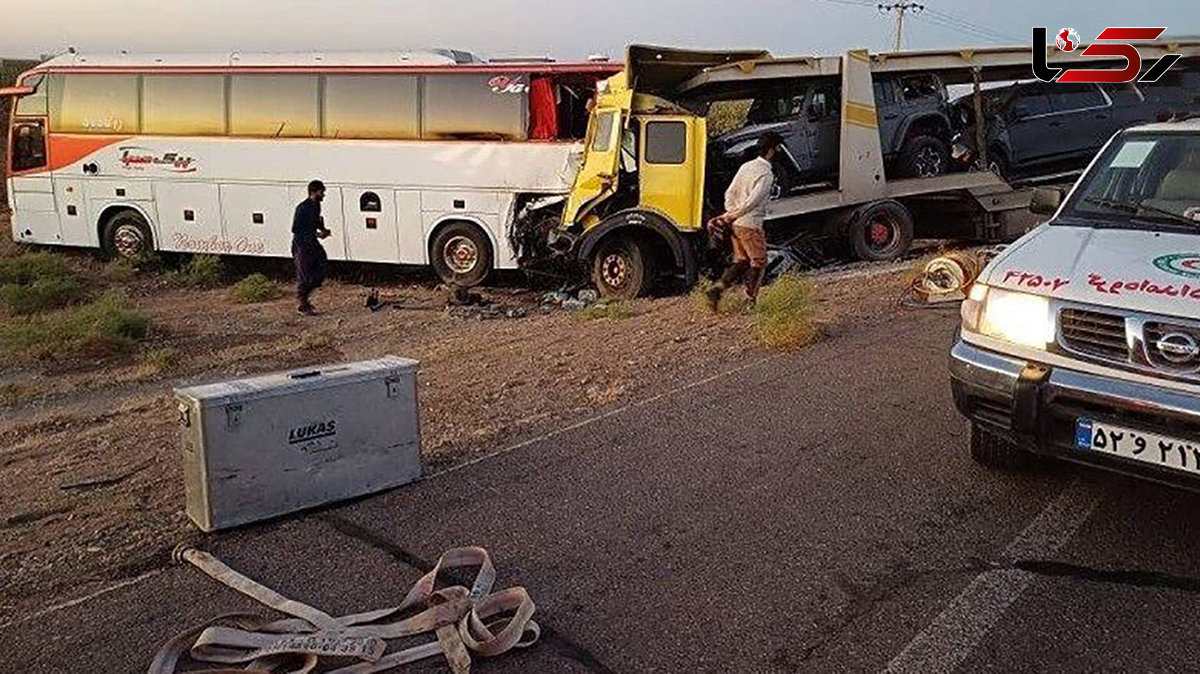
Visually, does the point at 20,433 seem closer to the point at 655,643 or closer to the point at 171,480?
the point at 171,480

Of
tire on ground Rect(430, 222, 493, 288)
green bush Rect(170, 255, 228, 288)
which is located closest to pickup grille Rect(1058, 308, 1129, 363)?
tire on ground Rect(430, 222, 493, 288)

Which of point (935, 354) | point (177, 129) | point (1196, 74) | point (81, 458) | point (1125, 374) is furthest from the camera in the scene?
point (177, 129)

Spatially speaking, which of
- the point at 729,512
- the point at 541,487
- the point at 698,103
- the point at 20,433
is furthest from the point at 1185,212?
the point at 698,103

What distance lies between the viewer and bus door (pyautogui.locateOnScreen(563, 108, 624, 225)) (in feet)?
42.3

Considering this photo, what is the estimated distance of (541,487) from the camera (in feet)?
16.6

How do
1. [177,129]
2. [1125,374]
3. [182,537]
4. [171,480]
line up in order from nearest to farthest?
[1125,374] < [182,537] < [171,480] < [177,129]

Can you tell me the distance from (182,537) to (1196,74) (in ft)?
51.2

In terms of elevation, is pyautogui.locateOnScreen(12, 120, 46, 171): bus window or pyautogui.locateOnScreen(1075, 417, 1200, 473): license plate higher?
pyautogui.locateOnScreen(12, 120, 46, 171): bus window

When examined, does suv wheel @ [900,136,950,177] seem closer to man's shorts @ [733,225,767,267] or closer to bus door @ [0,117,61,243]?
man's shorts @ [733,225,767,267]

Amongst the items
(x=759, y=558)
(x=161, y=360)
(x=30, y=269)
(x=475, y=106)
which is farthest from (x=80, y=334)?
(x=759, y=558)

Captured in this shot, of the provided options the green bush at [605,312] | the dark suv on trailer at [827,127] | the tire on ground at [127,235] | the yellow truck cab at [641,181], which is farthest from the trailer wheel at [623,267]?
the tire on ground at [127,235]

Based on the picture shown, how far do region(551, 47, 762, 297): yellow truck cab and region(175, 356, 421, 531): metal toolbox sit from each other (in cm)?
792

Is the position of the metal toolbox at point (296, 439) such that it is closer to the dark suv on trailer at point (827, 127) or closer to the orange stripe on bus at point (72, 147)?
the dark suv on trailer at point (827, 127)

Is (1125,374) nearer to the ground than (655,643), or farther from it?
farther from it
